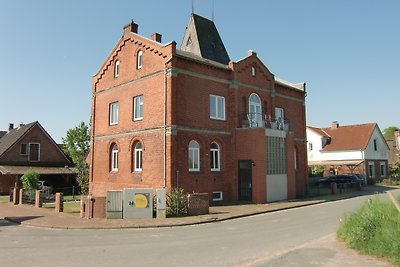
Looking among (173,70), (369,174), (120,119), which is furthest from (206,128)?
(369,174)

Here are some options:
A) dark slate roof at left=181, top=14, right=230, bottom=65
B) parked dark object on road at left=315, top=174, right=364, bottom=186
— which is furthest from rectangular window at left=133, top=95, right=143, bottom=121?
parked dark object on road at left=315, top=174, right=364, bottom=186

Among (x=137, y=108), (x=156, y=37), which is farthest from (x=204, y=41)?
(x=137, y=108)

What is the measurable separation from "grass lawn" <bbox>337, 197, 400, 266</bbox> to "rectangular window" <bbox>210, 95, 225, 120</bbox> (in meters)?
14.4

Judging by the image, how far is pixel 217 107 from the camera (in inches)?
1001

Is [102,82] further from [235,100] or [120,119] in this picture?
[235,100]

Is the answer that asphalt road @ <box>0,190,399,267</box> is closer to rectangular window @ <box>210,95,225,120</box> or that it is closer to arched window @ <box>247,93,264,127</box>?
rectangular window @ <box>210,95,225,120</box>

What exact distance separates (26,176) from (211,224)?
20147 mm

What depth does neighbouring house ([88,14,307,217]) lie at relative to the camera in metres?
22.8

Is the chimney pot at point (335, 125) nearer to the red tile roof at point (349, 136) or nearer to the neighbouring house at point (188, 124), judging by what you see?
Result: the red tile roof at point (349, 136)

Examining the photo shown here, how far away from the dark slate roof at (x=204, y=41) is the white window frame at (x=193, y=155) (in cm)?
820

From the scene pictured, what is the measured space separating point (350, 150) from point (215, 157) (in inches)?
1101

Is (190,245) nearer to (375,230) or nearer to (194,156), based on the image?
(375,230)

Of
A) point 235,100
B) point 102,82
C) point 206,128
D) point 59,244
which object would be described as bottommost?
point 59,244

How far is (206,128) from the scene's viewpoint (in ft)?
79.7
